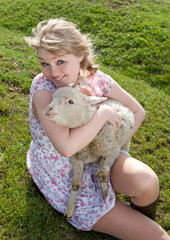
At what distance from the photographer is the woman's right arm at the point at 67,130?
2.24 m

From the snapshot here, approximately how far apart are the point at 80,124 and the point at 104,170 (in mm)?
518

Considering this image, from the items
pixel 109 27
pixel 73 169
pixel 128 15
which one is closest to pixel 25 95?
pixel 73 169

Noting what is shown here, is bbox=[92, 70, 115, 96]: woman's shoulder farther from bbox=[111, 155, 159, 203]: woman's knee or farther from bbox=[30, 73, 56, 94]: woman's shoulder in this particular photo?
bbox=[111, 155, 159, 203]: woman's knee

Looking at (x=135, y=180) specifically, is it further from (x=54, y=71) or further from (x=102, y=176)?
(x=54, y=71)

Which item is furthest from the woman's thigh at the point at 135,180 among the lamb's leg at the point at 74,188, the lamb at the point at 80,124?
the lamb's leg at the point at 74,188

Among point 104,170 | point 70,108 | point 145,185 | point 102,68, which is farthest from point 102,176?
point 102,68

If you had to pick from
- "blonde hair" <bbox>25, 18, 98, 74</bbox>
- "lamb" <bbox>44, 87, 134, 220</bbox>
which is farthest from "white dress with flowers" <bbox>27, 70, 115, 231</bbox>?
"blonde hair" <bbox>25, 18, 98, 74</bbox>

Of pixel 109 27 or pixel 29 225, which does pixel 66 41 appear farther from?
pixel 109 27

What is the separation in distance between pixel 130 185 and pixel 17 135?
197cm

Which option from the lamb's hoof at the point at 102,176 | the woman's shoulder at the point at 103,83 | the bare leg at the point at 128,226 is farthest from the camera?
the woman's shoulder at the point at 103,83

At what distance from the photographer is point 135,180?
2422 millimetres

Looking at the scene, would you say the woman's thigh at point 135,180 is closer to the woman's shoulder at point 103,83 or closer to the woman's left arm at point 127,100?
the woman's left arm at point 127,100

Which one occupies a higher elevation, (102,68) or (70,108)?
(70,108)

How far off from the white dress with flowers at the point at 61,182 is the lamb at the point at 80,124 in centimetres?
10
